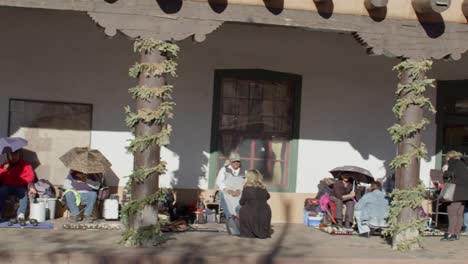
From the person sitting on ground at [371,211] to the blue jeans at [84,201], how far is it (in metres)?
4.70

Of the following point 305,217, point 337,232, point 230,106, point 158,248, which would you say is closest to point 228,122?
point 230,106

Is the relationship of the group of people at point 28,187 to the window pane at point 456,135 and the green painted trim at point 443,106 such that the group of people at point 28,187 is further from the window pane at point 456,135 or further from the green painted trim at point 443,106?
the window pane at point 456,135

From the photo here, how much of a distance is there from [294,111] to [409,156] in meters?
3.32

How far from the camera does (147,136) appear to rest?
986cm

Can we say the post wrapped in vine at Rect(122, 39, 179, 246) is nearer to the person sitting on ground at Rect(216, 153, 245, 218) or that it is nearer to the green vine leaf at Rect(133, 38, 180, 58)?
the green vine leaf at Rect(133, 38, 180, 58)

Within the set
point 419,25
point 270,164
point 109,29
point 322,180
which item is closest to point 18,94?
point 109,29

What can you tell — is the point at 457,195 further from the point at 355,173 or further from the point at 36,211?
the point at 36,211

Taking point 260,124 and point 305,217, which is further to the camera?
point 260,124

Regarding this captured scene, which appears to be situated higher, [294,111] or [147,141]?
[294,111]

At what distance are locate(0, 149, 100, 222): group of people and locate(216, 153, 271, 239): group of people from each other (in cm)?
237

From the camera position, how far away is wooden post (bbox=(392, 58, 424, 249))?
10.6 metres

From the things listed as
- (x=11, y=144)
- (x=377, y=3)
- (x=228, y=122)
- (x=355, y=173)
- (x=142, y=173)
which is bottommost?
(x=142, y=173)

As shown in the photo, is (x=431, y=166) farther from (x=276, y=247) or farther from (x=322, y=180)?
(x=276, y=247)

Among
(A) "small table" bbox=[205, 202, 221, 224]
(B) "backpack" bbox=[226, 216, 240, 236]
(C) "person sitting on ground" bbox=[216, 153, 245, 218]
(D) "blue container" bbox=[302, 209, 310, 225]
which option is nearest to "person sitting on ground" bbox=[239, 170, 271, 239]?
(B) "backpack" bbox=[226, 216, 240, 236]
